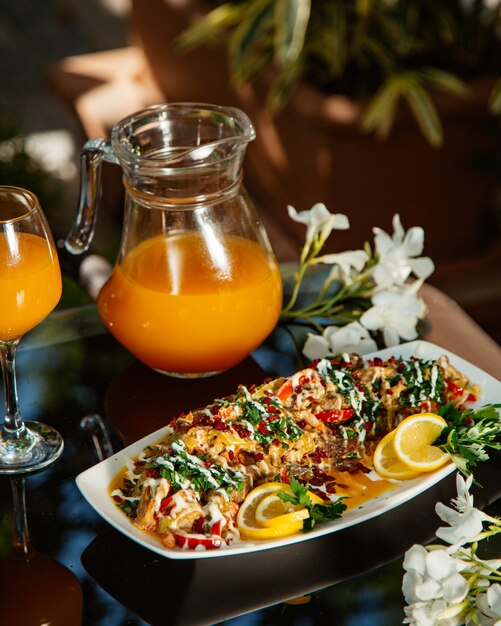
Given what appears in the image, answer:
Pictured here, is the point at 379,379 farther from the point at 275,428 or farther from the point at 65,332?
the point at 65,332

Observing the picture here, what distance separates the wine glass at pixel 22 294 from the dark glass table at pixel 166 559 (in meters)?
0.03

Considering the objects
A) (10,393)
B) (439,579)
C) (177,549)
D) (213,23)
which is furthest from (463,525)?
(213,23)

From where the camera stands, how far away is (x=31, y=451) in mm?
1245

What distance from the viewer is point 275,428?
1168mm

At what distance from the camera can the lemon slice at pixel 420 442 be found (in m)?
1.15

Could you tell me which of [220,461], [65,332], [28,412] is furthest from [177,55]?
[220,461]

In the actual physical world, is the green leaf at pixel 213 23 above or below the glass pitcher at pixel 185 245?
below

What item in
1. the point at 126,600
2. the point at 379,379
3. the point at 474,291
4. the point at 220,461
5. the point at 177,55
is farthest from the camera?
the point at 177,55

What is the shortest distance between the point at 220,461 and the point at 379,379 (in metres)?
0.28

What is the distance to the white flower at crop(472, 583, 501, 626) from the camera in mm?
863

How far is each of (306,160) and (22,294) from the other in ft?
5.90

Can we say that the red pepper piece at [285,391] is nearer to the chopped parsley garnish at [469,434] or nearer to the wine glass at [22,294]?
the chopped parsley garnish at [469,434]

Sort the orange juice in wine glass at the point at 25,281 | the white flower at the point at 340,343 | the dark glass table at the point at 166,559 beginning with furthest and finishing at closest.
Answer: the white flower at the point at 340,343 < the orange juice in wine glass at the point at 25,281 < the dark glass table at the point at 166,559

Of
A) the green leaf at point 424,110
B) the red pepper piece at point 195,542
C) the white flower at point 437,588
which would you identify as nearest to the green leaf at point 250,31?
the green leaf at point 424,110
